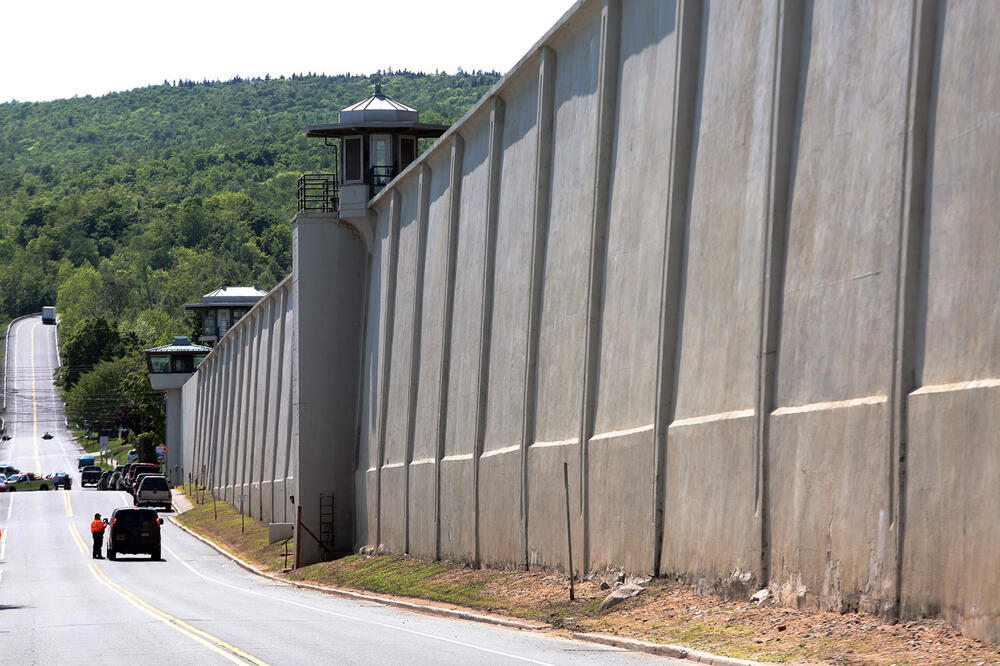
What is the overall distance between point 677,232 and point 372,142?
2517cm

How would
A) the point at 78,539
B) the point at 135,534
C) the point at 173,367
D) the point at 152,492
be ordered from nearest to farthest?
the point at 135,534, the point at 78,539, the point at 152,492, the point at 173,367

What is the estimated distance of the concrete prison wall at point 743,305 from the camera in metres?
14.0

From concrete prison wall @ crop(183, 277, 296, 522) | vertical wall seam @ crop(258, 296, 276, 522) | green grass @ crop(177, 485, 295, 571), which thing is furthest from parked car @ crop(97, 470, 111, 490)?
vertical wall seam @ crop(258, 296, 276, 522)

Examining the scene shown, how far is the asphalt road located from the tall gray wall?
277 cm

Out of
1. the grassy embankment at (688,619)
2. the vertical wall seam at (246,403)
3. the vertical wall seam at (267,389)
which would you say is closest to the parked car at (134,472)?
the vertical wall seam at (246,403)

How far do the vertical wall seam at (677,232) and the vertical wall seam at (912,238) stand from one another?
249 inches

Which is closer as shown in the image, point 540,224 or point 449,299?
point 540,224

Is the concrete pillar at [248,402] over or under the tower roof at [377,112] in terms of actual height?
under

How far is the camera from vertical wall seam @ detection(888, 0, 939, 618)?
14516 millimetres

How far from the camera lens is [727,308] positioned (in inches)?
758

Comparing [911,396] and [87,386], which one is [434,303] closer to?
[911,396]

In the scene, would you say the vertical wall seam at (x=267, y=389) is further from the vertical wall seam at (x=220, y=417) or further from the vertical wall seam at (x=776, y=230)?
the vertical wall seam at (x=776, y=230)

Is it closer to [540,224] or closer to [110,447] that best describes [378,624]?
[540,224]

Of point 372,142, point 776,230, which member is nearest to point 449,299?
point 372,142
